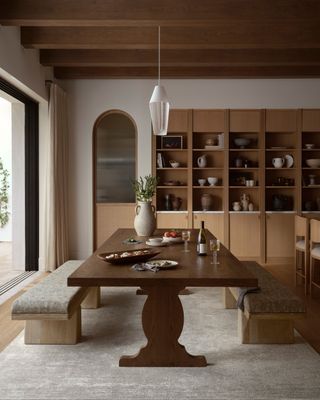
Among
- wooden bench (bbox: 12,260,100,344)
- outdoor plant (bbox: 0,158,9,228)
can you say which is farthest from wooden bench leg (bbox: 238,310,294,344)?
outdoor plant (bbox: 0,158,9,228)

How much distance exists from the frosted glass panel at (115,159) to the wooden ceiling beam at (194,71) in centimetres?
70

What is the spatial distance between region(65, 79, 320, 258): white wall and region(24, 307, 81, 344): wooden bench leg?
369 cm

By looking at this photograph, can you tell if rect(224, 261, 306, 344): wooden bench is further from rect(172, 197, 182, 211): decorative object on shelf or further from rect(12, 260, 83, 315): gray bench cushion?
rect(172, 197, 182, 211): decorative object on shelf

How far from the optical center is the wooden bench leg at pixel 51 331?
3.38 metres

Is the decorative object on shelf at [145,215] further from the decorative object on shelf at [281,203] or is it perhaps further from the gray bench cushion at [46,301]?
the decorative object on shelf at [281,203]

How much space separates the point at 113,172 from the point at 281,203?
256 centimetres

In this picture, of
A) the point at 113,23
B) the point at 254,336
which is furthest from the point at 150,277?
the point at 113,23

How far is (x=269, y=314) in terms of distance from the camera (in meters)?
3.18

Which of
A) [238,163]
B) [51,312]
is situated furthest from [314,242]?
[51,312]

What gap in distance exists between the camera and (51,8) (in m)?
4.20

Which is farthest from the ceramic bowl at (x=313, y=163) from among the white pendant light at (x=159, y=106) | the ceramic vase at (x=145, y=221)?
the white pendant light at (x=159, y=106)

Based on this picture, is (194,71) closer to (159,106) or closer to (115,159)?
(115,159)

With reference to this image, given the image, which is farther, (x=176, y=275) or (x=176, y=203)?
(x=176, y=203)

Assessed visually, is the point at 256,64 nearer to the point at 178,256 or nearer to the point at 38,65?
the point at 38,65
